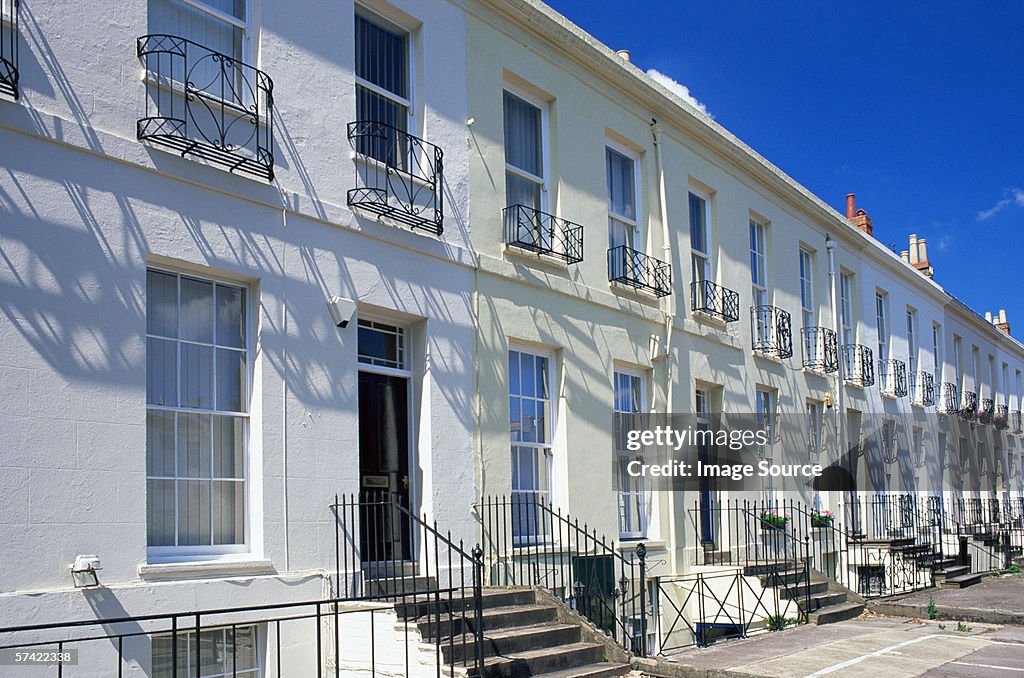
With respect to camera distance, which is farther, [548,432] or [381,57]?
[548,432]

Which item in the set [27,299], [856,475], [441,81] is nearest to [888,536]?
[856,475]

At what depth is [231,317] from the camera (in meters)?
9.08

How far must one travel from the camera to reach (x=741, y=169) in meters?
18.3

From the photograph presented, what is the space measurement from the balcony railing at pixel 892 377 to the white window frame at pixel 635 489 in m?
11.4

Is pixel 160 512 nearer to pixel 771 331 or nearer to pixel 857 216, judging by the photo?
pixel 771 331

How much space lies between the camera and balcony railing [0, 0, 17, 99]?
7352mm

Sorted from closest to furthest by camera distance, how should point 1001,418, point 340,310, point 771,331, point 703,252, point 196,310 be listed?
point 196,310, point 340,310, point 703,252, point 771,331, point 1001,418

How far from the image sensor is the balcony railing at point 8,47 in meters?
7.35

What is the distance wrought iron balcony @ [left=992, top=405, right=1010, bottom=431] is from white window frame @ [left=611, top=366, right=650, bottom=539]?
887 inches

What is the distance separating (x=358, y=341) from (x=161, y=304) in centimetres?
232

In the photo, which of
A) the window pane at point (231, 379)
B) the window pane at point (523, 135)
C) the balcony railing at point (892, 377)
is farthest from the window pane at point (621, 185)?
the balcony railing at point (892, 377)

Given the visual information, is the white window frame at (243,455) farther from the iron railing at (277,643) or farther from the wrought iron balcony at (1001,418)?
the wrought iron balcony at (1001,418)

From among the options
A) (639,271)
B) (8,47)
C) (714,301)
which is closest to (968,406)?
(714,301)

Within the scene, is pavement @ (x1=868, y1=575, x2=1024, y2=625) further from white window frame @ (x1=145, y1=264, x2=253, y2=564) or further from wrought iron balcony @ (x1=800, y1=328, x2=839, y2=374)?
white window frame @ (x1=145, y1=264, x2=253, y2=564)
